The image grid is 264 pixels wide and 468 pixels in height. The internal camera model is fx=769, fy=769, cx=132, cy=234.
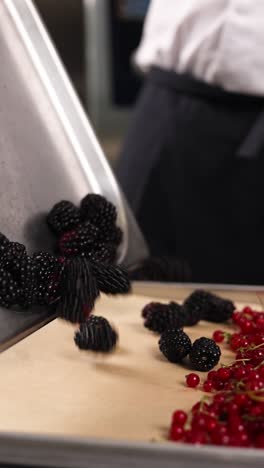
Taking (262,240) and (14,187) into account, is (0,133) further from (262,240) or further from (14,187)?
(262,240)

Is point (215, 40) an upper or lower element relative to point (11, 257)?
lower

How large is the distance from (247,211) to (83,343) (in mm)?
460

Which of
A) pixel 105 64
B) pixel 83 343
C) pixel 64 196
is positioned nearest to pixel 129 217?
pixel 64 196

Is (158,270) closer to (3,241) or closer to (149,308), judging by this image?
(149,308)

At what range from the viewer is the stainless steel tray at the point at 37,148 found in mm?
665

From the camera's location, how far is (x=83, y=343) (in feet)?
2.14

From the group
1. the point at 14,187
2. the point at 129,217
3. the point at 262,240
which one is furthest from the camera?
the point at 262,240

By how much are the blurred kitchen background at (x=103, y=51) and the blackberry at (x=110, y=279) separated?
1475 millimetres

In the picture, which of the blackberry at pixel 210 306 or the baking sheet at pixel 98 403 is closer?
the baking sheet at pixel 98 403

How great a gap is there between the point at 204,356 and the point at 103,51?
172 cm

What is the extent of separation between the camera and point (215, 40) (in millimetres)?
1030

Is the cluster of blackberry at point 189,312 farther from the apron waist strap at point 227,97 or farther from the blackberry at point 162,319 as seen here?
the apron waist strap at point 227,97

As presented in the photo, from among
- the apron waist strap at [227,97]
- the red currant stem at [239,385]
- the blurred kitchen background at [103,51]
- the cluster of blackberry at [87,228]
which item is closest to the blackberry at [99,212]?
the cluster of blackberry at [87,228]

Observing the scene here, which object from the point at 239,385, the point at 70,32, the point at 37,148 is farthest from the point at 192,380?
the point at 70,32
